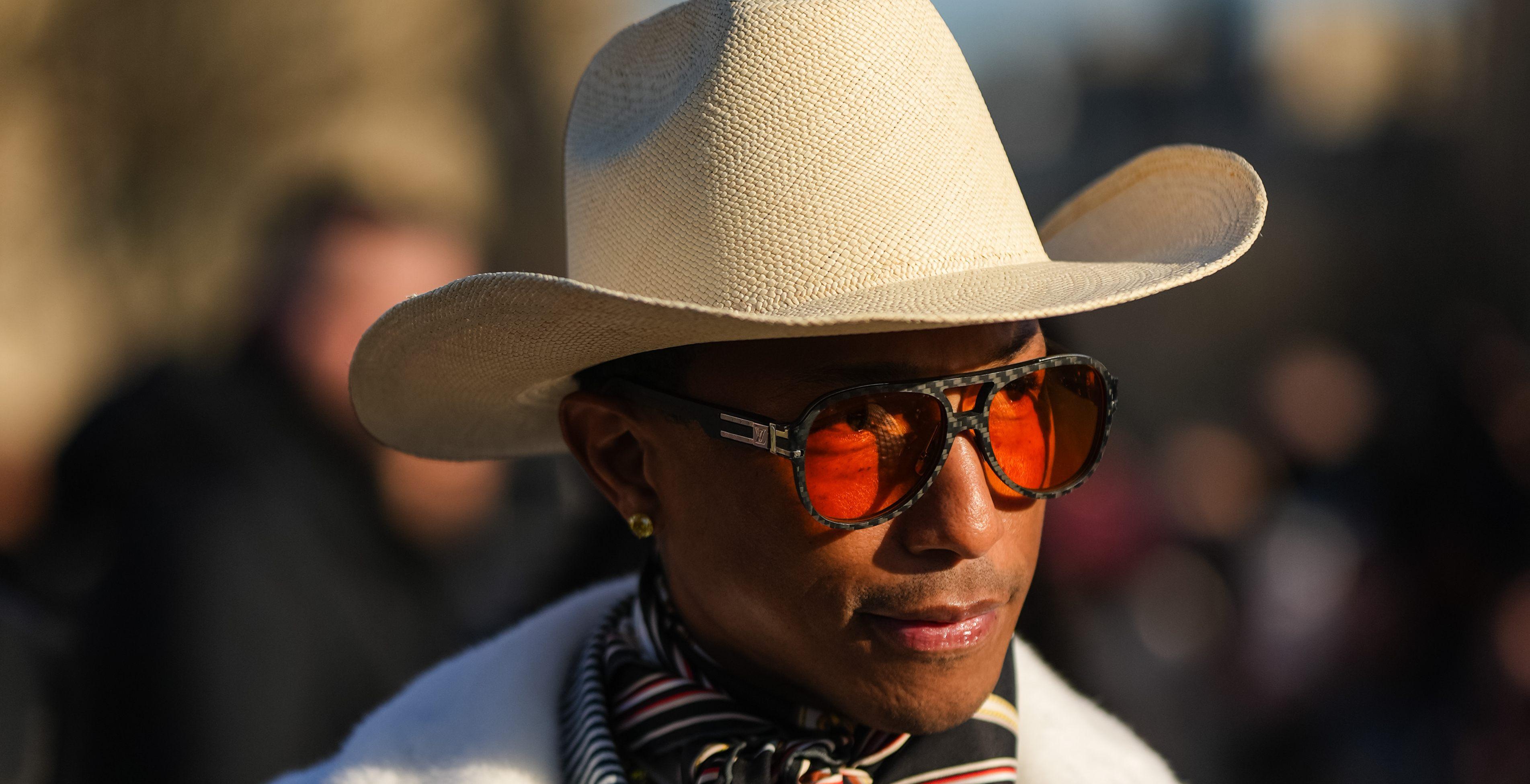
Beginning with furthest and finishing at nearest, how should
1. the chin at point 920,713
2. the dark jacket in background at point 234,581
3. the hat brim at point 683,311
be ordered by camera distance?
the dark jacket in background at point 234,581, the chin at point 920,713, the hat brim at point 683,311

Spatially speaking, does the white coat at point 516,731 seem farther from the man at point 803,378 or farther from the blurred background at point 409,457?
the blurred background at point 409,457

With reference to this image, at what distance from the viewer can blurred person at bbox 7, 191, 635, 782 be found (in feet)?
10.8

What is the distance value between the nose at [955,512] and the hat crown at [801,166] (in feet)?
0.94

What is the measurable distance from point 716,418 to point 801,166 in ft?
1.33

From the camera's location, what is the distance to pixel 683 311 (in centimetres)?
153

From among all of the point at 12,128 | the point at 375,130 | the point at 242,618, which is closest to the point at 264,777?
the point at 242,618

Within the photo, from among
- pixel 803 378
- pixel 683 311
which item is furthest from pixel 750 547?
pixel 683 311

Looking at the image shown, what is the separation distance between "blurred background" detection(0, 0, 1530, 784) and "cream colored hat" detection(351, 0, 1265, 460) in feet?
1.81

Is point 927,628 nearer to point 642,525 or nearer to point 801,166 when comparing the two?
point 642,525

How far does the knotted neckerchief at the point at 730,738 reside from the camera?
190 centimetres

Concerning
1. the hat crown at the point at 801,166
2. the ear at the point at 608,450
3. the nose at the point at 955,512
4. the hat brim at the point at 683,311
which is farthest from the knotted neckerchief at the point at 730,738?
the hat crown at the point at 801,166

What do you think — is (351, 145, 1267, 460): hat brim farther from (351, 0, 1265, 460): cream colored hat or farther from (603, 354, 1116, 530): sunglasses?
(603, 354, 1116, 530): sunglasses

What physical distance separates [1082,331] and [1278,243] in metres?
6.18

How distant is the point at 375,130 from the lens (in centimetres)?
757
